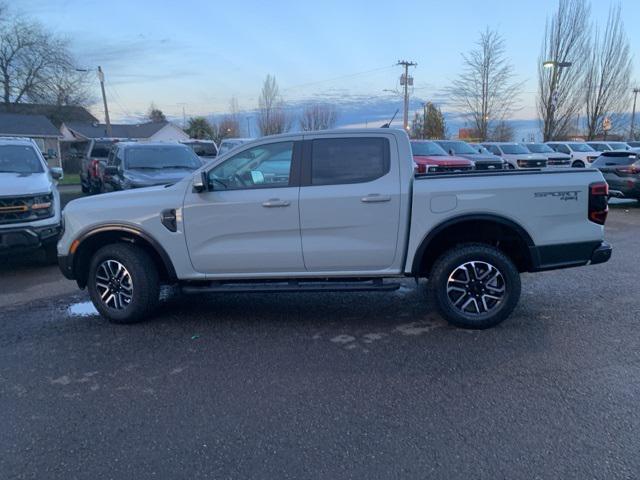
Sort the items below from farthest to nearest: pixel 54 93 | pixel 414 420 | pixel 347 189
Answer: pixel 54 93, pixel 347 189, pixel 414 420

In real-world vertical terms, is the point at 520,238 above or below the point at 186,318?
above

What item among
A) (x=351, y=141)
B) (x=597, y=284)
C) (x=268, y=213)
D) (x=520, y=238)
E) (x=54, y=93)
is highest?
(x=54, y=93)

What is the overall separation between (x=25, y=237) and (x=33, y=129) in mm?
37927

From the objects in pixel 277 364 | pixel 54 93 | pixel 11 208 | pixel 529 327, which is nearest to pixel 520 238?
pixel 529 327

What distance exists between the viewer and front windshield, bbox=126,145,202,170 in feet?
38.0

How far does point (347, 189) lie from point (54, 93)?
4894 cm

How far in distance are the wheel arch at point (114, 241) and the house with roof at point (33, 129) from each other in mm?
36982

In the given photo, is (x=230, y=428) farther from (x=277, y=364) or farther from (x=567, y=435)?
(x=567, y=435)

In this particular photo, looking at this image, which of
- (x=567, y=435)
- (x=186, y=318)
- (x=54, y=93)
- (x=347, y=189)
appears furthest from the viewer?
(x=54, y=93)

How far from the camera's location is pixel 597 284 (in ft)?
21.4

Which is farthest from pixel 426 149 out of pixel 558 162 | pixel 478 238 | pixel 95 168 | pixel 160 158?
pixel 478 238

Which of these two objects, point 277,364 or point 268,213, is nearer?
point 277,364

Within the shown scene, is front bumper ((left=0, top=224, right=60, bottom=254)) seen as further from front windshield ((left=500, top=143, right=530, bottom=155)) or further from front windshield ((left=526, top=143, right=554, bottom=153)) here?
front windshield ((left=526, top=143, right=554, bottom=153))

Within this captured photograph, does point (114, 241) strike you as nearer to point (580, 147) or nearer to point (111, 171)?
point (111, 171)
